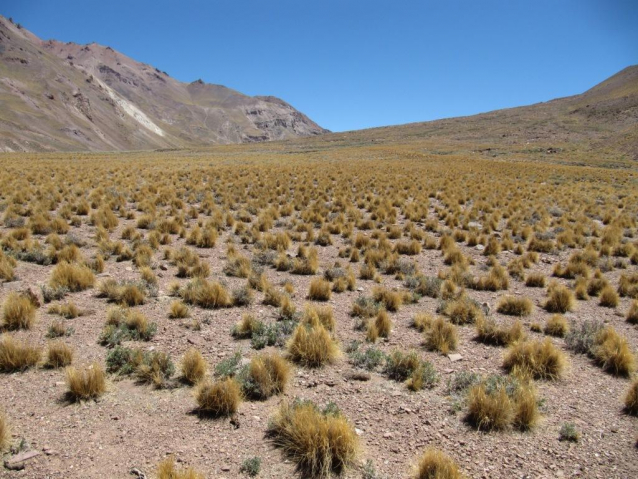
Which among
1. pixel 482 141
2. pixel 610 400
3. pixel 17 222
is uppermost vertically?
pixel 482 141

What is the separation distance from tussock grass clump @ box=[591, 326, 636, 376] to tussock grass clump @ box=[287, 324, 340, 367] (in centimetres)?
363

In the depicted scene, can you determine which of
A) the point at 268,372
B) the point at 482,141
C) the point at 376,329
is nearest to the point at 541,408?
the point at 376,329

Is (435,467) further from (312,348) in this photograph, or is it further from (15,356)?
(15,356)

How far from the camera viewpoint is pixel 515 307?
747 cm

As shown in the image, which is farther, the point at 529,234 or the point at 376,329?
the point at 529,234

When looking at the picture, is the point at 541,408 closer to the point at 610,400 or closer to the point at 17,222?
the point at 610,400

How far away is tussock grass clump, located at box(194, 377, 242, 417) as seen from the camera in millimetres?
4363

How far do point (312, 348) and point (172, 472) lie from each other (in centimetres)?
242

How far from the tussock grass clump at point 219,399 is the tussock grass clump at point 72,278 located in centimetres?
433

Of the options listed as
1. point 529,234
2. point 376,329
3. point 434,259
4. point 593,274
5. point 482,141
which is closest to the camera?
point 376,329

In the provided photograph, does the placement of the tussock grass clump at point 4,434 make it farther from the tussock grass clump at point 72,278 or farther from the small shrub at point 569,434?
the small shrub at point 569,434

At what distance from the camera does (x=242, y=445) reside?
393 centimetres

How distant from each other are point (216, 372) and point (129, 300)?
2.87 m

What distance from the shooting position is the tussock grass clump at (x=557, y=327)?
657cm
